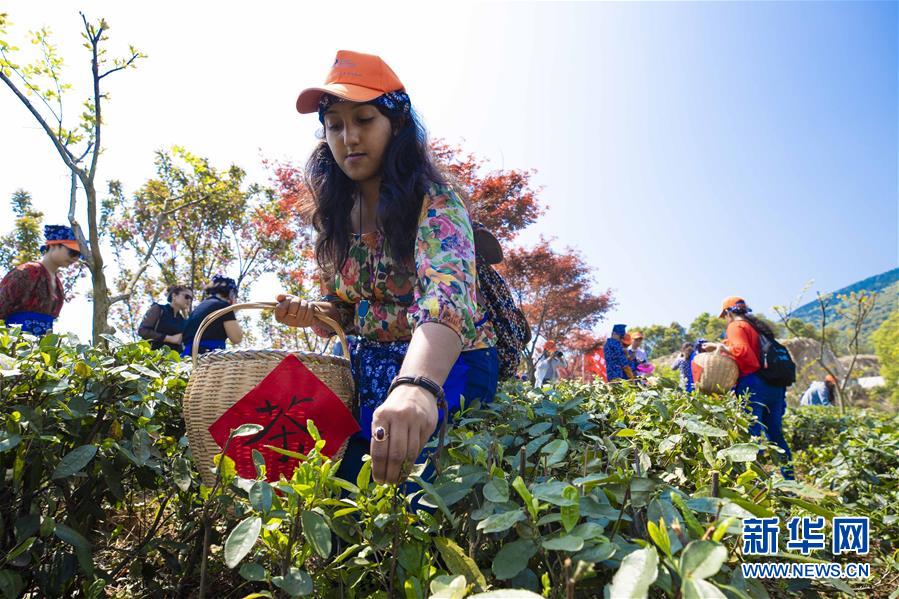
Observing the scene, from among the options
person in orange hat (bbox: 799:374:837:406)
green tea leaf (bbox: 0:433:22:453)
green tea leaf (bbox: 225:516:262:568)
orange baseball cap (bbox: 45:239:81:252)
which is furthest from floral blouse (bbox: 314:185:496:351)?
person in orange hat (bbox: 799:374:837:406)

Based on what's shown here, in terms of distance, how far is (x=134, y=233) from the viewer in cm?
1272

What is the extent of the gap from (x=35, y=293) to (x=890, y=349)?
26.7m

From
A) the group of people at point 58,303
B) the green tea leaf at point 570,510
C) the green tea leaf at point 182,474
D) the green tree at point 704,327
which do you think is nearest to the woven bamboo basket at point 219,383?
the green tea leaf at point 182,474

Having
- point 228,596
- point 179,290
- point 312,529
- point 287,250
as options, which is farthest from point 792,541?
point 287,250

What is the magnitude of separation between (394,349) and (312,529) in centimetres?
86

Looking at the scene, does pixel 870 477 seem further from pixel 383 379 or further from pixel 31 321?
pixel 31 321

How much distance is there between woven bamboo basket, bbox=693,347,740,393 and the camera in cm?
320

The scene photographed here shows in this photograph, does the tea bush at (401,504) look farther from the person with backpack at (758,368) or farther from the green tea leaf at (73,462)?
the person with backpack at (758,368)

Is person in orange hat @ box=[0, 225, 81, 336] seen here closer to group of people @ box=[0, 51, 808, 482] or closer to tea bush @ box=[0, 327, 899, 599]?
tea bush @ box=[0, 327, 899, 599]

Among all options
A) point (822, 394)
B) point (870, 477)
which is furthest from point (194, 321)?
point (822, 394)

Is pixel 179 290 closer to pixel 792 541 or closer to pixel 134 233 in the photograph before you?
pixel 792 541

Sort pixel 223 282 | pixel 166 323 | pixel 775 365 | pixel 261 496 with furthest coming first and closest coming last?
pixel 166 323
pixel 223 282
pixel 775 365
pixel 261 496

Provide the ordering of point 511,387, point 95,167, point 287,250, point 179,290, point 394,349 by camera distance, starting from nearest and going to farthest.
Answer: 1. point 394,349
2. point 511,387
3. point 179,290
4. point 95,167
5. point 287,250

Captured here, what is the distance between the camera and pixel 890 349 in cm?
2048
